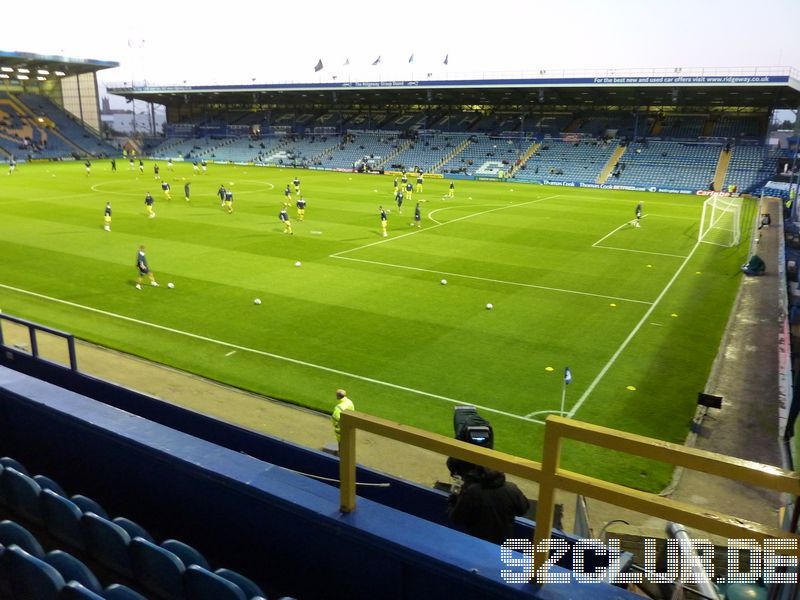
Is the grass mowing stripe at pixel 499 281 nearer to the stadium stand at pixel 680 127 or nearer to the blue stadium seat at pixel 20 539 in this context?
the blue stadium seat at pixel 20 539

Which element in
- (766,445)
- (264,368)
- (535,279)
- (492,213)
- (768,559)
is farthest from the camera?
(492,213)

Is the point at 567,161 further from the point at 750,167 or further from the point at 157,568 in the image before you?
the point at 157,568

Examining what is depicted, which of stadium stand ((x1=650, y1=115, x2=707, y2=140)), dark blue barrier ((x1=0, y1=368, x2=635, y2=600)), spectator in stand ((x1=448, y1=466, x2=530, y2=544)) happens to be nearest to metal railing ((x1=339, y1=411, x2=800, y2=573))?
dark blue barrier ((x1=0, y1=368, x2=635, y2=600))

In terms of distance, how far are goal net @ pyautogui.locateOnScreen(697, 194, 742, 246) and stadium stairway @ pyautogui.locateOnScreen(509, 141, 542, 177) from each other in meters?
24.4

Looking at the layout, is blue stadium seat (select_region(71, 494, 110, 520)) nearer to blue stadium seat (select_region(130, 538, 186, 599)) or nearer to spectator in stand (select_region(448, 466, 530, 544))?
blue stadium seat (select_region(130, 538, 186, 599))

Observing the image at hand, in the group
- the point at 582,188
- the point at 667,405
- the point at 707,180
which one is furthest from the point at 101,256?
the point at 707,180

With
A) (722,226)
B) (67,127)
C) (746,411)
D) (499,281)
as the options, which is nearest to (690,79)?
(722,226)

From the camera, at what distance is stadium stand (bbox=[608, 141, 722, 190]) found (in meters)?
56.4

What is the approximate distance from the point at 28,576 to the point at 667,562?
4.59 metres

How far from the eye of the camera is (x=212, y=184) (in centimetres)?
5134

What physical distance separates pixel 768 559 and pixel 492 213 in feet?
121

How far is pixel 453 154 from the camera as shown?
70.9 meters

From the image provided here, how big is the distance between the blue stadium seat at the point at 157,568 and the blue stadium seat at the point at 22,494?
136 centimetres

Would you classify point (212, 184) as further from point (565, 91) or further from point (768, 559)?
point (768, 559)
